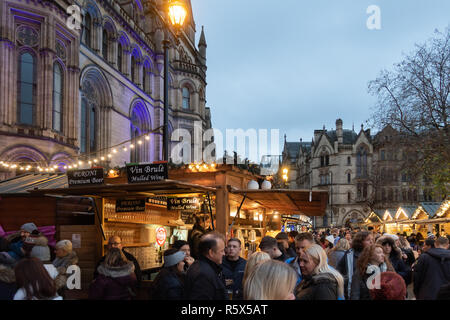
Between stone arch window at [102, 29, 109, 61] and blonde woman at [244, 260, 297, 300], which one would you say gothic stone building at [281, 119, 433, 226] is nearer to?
stone arch window at [102, 29, 109, 61]

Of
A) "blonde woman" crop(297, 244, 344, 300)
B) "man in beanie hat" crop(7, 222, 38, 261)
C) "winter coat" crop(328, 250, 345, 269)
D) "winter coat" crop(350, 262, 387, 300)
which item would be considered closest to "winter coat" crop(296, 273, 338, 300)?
"blonde woman" crop(297, 244, 344, 300)

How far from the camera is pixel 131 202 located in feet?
35.0

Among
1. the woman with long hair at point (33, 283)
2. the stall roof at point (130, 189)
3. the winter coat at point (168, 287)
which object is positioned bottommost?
the winter coat at point (168, 287)

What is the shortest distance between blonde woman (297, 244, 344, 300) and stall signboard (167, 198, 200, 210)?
22.6ft

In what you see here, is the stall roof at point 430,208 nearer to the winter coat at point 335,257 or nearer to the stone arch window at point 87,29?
the winter coat at point 335,257

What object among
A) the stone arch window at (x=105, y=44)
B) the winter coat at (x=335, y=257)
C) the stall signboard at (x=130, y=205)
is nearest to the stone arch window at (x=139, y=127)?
the stone arch window at (x=105, y=44)

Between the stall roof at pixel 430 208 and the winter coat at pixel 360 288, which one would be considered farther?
the stall roof at pixel 430 208

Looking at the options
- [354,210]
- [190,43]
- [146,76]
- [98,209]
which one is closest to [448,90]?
[98,209]

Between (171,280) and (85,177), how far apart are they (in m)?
4.83

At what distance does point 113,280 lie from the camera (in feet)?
17.3

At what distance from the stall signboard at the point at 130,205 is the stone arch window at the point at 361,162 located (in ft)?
232

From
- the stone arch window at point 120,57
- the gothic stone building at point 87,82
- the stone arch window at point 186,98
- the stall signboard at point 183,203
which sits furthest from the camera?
the stone arch window at point 186,98

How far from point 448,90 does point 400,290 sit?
21092 mm

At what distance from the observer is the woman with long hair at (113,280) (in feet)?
17.1
